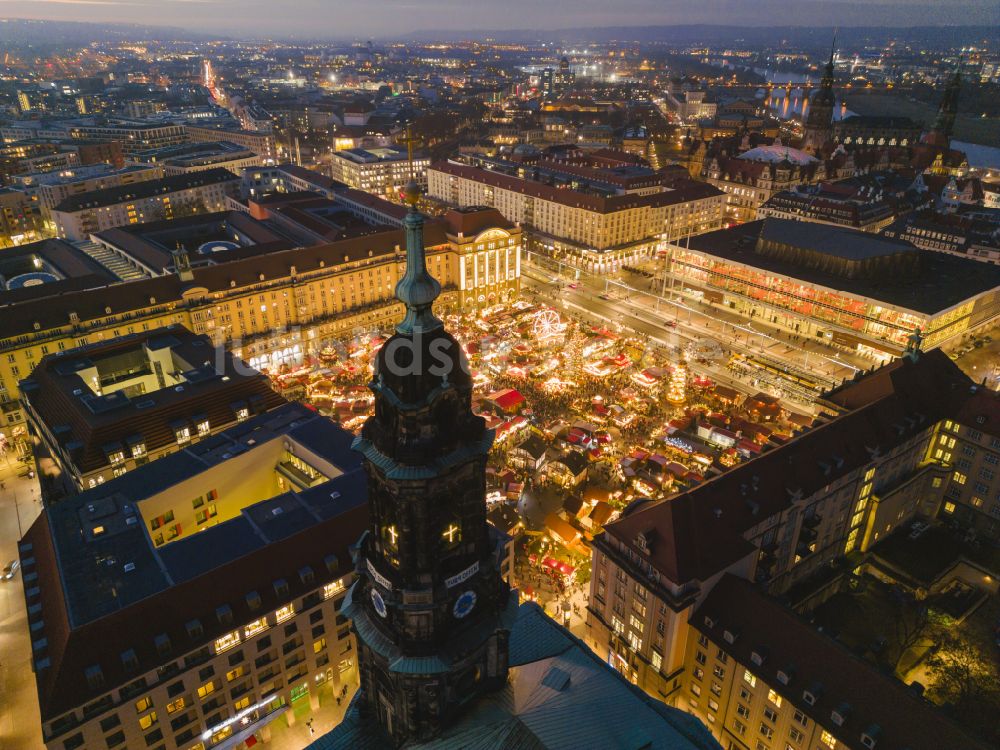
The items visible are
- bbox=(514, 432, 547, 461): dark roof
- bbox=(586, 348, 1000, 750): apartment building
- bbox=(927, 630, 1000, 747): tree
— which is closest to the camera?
bbox=(586, 348, 1000, 750): apartment building

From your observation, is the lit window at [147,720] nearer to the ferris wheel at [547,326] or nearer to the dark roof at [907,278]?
the ferris wheel at [547,326]

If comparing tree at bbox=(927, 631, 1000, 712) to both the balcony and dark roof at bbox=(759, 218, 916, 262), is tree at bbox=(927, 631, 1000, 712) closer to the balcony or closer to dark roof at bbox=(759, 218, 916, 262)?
the balcony

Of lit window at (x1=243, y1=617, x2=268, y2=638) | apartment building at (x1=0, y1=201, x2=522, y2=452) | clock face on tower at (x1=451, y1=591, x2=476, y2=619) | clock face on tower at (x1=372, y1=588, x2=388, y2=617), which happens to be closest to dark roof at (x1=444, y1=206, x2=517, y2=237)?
apartment building at (x1=0, y1=201, x2=522, y2=452)

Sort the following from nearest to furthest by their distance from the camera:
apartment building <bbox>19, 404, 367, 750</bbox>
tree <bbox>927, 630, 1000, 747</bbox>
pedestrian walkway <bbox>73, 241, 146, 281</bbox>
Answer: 1. apartment building <bbox>19, 404, 367, 750</bbox>
2. tree <bbox>927, 630, 1000, 747</bbox>
3. pedestrian walkway <bbox>73, 241, 146, 281</bbox>

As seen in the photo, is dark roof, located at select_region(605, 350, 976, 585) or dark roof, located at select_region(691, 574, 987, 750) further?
dark roof, located at select_region(605, 350, 976, 585)

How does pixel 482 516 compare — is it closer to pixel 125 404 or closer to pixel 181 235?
pixel 125 404

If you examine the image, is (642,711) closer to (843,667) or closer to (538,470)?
(843,667)

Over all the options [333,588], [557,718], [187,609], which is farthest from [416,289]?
[333,588]
